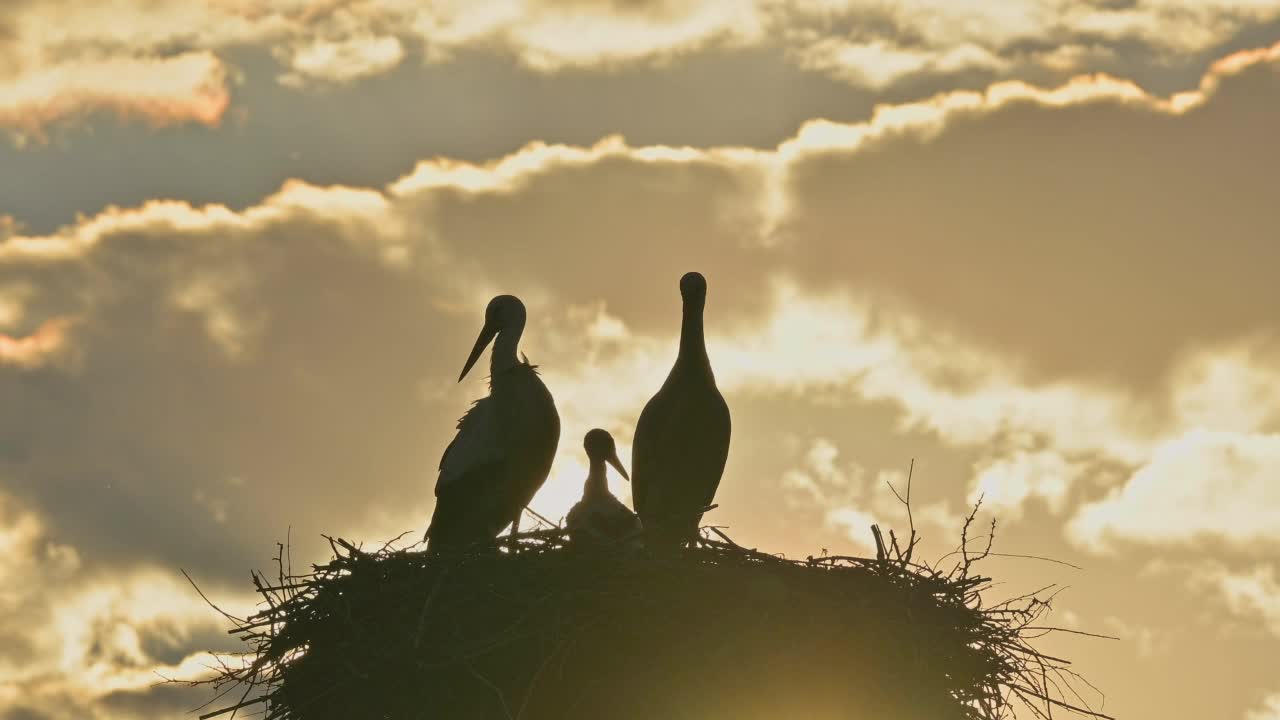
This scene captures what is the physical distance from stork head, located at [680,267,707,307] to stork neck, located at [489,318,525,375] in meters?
0.88

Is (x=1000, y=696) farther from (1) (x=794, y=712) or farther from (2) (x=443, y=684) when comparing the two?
(2) (x=443, y=684)

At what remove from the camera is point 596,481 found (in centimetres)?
805

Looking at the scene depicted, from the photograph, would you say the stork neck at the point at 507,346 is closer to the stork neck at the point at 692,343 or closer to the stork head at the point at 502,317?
the stork head at the point at 502,317

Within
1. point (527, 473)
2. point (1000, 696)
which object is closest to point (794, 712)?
point (1000, 696)

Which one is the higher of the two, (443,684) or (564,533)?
(564,533)

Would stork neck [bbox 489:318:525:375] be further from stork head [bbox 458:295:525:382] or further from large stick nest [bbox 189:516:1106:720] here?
large stick nest [bbox 189:516:1106:720]

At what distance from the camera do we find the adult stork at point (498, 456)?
7.65 meters

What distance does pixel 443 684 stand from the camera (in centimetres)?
598

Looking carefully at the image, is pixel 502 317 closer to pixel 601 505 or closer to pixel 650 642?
pixel 601 505

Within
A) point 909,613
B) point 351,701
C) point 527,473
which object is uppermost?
point 527,473

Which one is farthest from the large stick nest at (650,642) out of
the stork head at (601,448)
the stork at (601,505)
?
the stork head at (601,448)

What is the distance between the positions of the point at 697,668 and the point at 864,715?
0.63 metres

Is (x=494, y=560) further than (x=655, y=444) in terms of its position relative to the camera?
No

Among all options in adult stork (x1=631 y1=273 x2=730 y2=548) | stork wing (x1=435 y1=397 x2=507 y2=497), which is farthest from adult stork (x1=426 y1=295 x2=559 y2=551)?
adult stork (x1=631 y1=273 x2=730 y2=548)
